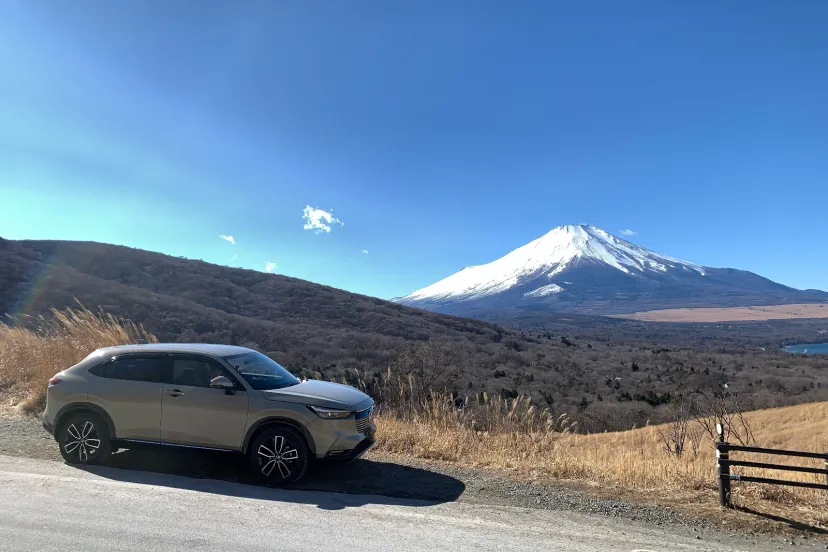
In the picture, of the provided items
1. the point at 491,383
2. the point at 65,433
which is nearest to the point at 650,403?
the point at 491,383

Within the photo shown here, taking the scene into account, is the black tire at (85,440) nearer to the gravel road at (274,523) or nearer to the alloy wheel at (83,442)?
the alloy wheel at (83,442)

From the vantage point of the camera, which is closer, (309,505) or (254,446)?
(309,505)

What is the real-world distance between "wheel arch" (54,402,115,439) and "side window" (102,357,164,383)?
1.35 feet

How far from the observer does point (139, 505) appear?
537 centimetres

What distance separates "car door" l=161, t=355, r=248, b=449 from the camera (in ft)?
20.8

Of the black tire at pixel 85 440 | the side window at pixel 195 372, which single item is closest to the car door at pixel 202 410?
the side window at pixel 195 372

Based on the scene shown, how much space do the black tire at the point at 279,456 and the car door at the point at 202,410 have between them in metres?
0.28

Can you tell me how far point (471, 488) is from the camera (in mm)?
6324

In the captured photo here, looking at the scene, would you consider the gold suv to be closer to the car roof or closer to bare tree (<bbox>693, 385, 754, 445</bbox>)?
the car roof

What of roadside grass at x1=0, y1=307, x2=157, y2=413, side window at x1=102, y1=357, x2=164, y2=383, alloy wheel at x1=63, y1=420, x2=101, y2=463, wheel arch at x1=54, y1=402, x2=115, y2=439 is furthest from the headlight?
roadside grass at x1=0, y1=307, x2=157, y2=413

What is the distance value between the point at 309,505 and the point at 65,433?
3.67 metres

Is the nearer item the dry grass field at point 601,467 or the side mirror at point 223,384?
the dry grass field at point 601,467

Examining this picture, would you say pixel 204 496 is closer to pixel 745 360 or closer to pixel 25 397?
pixel 25 397

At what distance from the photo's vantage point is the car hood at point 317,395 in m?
6.32
